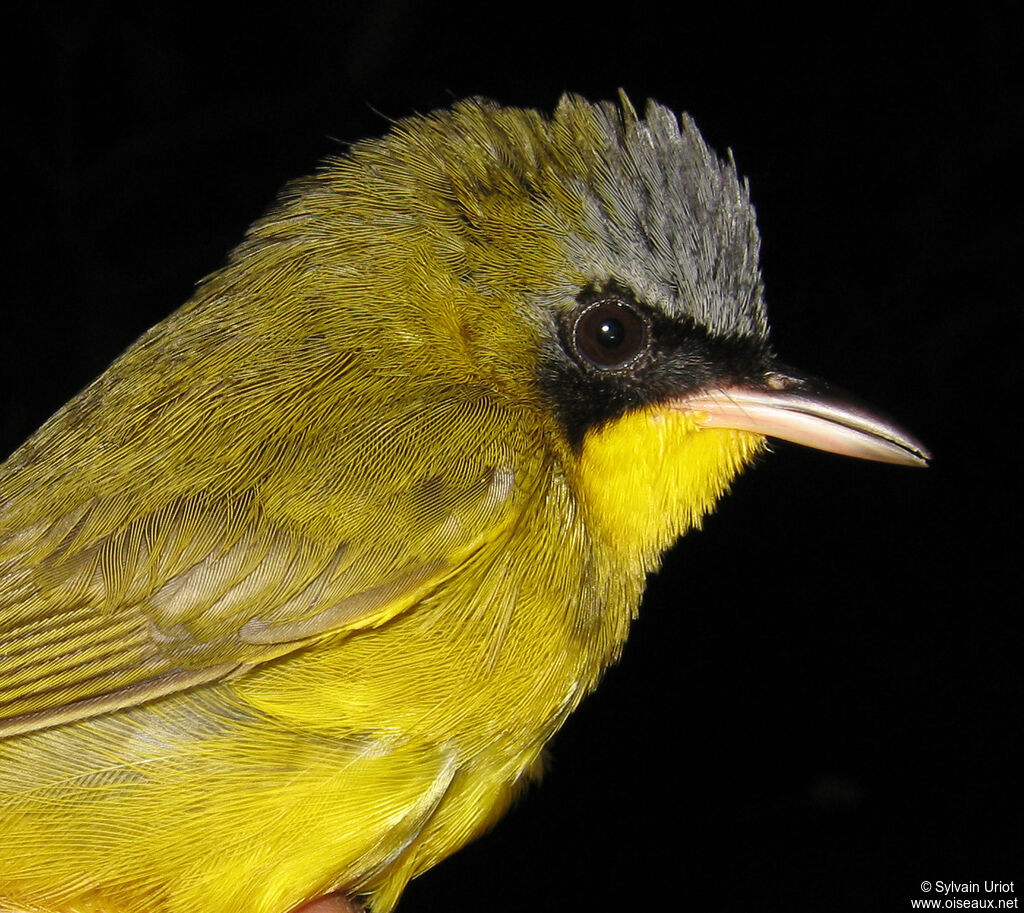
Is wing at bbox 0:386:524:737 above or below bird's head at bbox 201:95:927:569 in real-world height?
below

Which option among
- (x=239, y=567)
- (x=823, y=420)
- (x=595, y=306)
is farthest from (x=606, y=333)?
(x=239, y=567)

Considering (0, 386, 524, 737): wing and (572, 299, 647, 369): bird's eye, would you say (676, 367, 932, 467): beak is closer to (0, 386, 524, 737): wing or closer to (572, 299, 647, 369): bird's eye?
(572, 299, 647, 369): bird's eye

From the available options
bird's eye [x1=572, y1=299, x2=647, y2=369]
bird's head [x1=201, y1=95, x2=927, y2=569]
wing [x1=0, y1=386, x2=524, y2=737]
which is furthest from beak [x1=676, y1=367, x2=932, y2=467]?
wing [x1=0, y1=386, x2=524, y2=737]

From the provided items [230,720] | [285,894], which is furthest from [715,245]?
[285,894]

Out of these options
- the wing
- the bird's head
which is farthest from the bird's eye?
the wing

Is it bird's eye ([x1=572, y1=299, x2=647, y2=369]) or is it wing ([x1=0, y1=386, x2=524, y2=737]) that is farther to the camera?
bird's eye ([x1=572, y1=299, x2=647, y2=369])

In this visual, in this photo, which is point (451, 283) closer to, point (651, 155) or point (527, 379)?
point (527, 379)

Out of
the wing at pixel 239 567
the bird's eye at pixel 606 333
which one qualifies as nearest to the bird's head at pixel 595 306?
the bird's eye at pixel 606 333
